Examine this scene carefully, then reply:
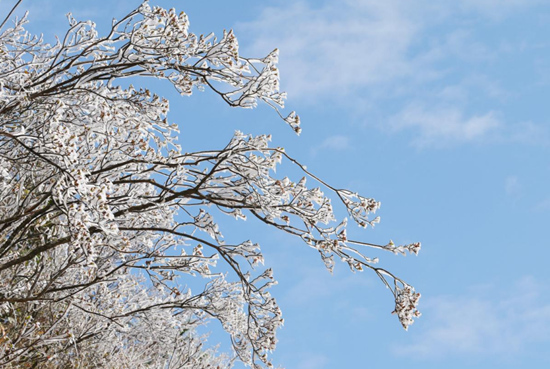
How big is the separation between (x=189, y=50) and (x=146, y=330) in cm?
354

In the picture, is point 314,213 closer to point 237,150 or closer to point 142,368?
point 237,150

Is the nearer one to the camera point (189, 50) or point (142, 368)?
point (189, 50)

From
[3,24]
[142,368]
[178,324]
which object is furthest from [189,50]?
[142,368]

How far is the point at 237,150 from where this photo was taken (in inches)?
206

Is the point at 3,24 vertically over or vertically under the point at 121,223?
over

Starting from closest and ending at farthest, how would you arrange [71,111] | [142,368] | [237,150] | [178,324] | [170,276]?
1. [237,150]
2. [71,111]
3. [170,276]
4. [178,324]
5. [142,368]

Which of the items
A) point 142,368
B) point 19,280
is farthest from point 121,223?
point 142,368

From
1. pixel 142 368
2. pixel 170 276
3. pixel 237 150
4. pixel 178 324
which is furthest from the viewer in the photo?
pixel 142 368

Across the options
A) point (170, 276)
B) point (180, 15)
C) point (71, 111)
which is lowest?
point (170, 276)

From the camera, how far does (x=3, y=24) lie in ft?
18.0

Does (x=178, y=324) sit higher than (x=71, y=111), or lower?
lower

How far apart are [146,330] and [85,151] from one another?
278 centimetres

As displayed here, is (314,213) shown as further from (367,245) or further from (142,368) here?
(142,368)

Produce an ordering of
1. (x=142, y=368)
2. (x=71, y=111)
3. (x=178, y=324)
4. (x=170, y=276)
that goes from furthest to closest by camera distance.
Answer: (x=142, y=368), (x=178, y=324), (x=170, y=276), (x=71, y=111)
